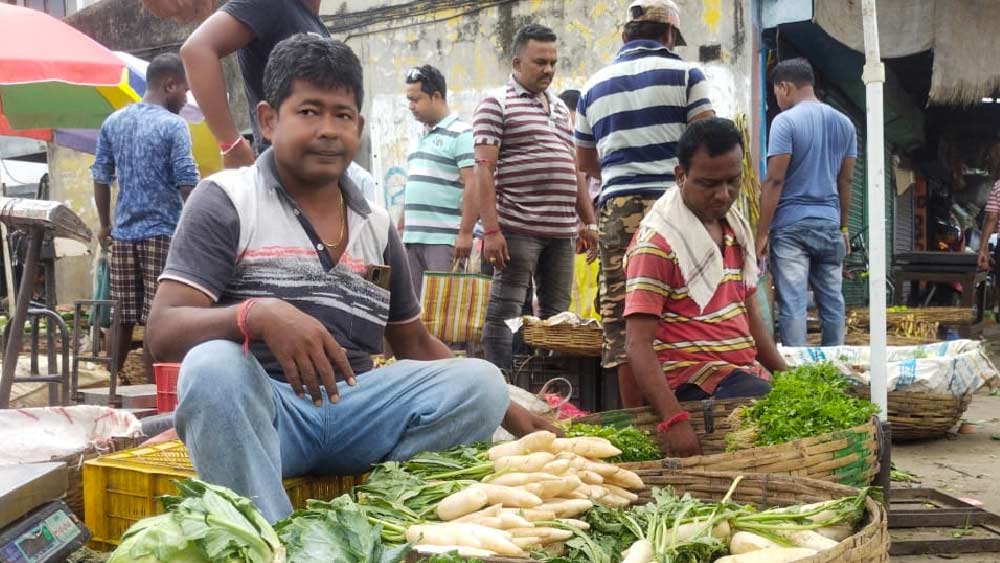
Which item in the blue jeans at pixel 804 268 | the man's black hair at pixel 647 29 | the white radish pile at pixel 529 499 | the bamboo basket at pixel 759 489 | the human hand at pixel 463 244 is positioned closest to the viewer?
the white radish pile at pixel 529 499

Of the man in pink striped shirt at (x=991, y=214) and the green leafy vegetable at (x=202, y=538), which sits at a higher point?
the man in pink striped shirt at (x=991, y=214)

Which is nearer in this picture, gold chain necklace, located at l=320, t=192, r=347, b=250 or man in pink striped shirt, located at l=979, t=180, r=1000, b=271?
gold chain necklace, located at l=320, t=192, r=347, b=250

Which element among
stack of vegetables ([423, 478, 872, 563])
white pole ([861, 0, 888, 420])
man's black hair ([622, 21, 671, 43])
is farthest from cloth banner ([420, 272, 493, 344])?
stack of vegetables ([423, 478, 872, 563])

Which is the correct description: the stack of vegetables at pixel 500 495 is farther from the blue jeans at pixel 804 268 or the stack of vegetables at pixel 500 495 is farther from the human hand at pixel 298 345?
the blue jeans at pixel 804 268

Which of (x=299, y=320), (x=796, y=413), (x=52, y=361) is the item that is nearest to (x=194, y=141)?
(x=52, y=361)

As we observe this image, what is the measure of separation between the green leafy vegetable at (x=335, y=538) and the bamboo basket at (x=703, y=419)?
1.56m

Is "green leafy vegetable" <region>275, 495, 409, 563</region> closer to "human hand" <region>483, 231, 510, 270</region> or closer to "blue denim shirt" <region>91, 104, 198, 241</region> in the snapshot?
"human hand" <region>483, 231, 510, 270</region>

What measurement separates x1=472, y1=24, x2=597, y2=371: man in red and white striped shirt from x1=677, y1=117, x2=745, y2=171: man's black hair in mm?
1776

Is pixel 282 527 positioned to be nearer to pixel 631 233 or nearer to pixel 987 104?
pixel 631 233

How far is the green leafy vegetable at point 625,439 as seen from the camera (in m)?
3.10

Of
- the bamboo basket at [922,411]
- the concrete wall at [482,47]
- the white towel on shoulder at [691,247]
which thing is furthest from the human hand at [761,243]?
the concrete wall at [482,47]

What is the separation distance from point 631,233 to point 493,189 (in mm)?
1049

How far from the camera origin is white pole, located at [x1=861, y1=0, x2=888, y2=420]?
3.25 meters

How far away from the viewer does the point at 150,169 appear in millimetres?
5809
